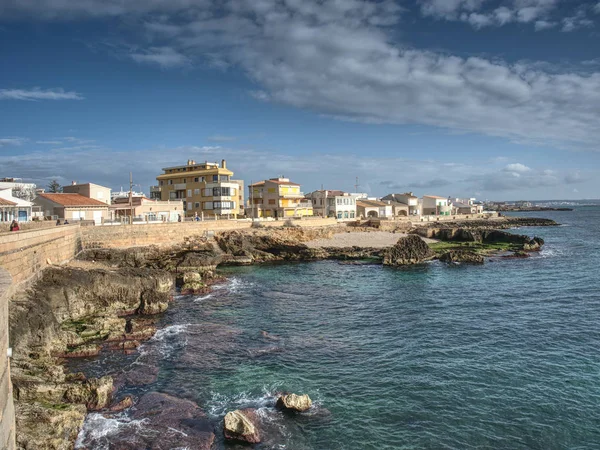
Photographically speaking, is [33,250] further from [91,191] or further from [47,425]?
[91,191]

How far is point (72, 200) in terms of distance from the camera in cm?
5550

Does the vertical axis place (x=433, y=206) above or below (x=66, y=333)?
above

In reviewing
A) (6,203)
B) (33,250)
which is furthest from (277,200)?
(33,250)

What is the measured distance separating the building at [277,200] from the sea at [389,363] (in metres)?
47.1

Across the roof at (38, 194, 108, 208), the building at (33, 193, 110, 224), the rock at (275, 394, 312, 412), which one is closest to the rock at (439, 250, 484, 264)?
the rock at (275, 394, 312, 412)

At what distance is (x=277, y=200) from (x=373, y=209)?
103ft

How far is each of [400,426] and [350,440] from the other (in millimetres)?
2109

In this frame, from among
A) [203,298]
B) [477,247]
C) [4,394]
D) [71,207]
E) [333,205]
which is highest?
[333,205]

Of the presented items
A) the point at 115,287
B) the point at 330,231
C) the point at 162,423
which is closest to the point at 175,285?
the point at 115,287

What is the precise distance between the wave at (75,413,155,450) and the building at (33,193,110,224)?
40.1m

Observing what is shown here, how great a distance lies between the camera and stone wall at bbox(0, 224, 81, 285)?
971 inches

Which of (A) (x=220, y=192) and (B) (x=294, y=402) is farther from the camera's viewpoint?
(A) (x=220, y=192)

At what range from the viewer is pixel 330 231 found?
249 ft

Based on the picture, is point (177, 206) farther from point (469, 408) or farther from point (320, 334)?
point (469, 408)
